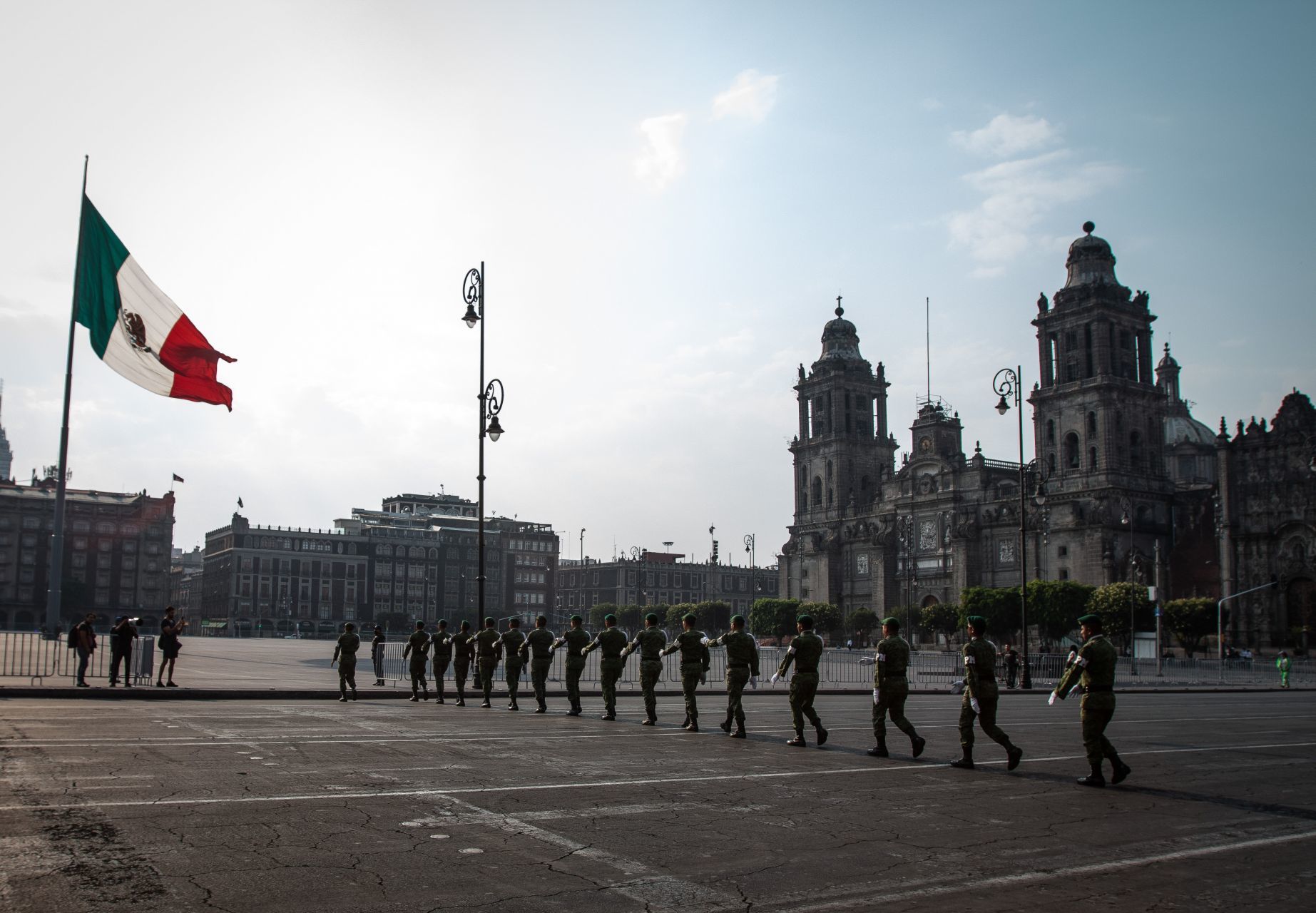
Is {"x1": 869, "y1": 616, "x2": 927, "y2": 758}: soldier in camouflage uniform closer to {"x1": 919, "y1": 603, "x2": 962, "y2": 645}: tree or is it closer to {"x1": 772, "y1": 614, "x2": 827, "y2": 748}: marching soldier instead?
{"x1": 772, "y1": 614, "x2": 827, "y2": 748}: marching soldier

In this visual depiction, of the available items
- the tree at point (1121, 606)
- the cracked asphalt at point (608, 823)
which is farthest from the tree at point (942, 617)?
the cracked asphalt at point (608, 823)

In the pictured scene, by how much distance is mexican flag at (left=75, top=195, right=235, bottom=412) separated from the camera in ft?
71.0

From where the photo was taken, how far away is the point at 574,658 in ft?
60.3

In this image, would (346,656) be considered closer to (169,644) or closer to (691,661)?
(169,644)

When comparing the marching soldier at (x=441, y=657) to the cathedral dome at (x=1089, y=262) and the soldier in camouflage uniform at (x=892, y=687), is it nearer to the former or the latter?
the soldier in camouflage uniform at (x=892, y=687)

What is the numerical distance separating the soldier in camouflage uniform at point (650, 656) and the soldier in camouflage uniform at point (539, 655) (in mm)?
2295

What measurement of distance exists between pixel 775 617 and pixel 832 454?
18.9 meters

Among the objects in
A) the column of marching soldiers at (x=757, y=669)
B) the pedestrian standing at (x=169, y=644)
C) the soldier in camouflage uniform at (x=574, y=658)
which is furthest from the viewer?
the pedestrian standing at (x=169, y=644)

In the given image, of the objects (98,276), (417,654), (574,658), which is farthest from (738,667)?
(98,276)

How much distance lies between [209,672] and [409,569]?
11196 centimetres

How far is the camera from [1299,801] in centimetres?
1019

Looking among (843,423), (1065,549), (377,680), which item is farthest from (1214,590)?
(377,680)

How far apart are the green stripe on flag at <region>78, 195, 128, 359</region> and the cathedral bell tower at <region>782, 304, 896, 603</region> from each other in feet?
281

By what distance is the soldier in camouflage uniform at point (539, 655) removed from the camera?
18688mm
